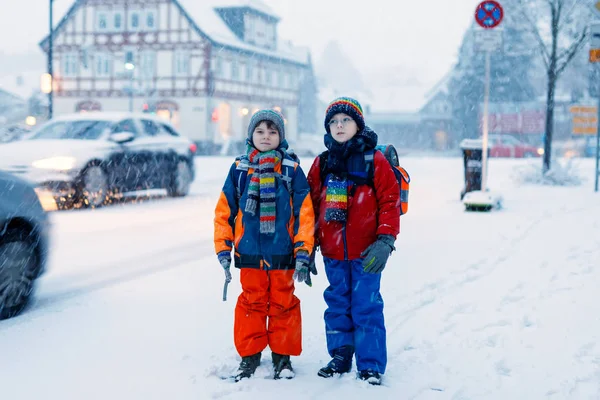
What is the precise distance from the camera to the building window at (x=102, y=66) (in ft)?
143

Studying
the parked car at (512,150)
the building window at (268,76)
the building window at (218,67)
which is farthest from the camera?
the building window at (268,76)

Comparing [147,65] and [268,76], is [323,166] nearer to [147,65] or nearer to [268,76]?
[147,65]

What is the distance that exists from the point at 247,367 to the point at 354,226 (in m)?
0.97

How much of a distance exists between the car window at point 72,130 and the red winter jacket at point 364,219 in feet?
29.3

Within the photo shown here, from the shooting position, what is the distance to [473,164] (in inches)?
471

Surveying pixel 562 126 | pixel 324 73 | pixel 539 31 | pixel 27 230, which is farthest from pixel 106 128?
pixel 324 73

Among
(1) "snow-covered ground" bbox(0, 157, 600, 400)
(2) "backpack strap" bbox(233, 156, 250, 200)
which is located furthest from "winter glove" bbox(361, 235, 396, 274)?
(2) "backpack strap" bbox(233, 156, 250, 200)

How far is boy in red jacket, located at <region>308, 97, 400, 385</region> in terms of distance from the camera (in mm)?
3703

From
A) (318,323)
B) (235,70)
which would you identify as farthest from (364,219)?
(235,70)

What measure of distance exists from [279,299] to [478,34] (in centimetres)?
868

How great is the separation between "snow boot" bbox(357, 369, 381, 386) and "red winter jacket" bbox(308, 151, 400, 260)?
634 millimetres

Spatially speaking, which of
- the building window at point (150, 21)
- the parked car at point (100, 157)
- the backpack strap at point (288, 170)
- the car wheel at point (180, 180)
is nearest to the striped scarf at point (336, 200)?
the backpack strap at point (288, 170)

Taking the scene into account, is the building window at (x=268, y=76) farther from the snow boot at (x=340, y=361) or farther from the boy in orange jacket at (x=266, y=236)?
the snow boot at (x=340, y=361)

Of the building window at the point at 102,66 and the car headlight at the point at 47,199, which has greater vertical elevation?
the building window at the point at 102,66
